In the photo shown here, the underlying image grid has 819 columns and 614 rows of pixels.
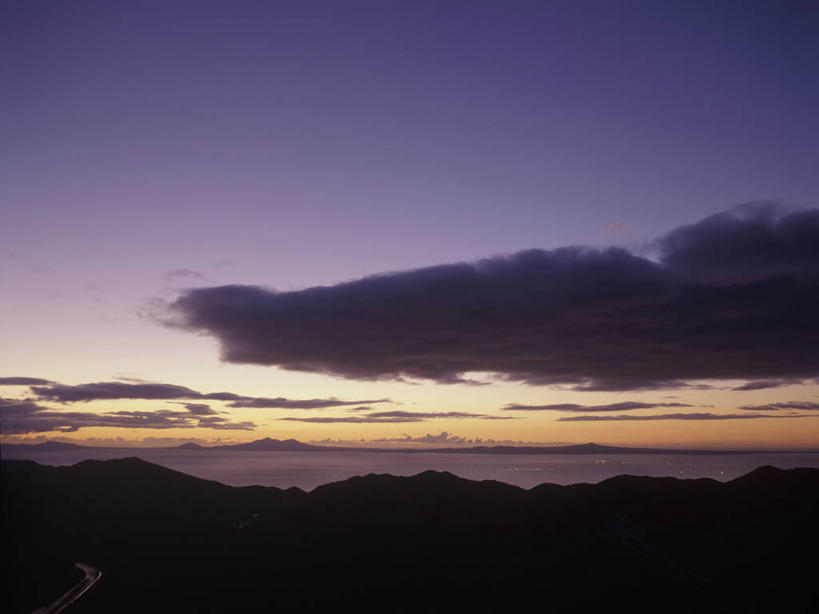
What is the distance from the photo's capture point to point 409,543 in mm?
45969

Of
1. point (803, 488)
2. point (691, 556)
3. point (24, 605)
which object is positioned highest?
point (803, 488)

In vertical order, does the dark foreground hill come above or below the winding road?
above

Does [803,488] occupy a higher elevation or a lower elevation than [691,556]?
higher

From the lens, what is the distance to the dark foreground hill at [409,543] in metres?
33.8

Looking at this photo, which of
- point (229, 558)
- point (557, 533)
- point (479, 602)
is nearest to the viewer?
point (479, 602)

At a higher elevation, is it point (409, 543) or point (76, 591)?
point (409, 543)

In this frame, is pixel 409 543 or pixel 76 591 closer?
pixel 76 591

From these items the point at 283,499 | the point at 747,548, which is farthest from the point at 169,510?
the point at 747,548

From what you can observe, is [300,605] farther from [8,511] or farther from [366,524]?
[8,511]

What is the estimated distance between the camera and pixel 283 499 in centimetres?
6488

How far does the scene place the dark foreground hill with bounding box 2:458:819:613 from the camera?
33844 millimetres

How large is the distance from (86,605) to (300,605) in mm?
12137

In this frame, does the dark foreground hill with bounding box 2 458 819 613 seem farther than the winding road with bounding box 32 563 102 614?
Yes

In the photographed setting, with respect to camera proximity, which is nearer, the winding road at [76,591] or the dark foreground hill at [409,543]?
the winding road at [76,591]
